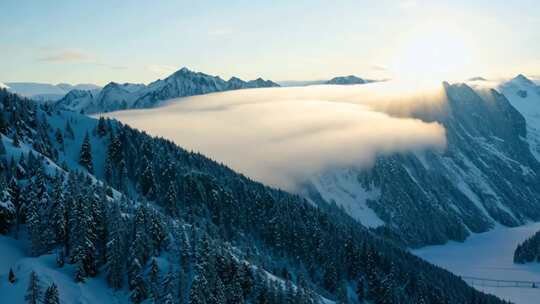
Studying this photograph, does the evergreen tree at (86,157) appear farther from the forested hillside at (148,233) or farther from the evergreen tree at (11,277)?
the evergreen tree at (11,277)

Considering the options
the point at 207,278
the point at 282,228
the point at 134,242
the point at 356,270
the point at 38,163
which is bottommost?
the point at 356,270

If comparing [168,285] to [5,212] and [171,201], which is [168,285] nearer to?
[5,212]

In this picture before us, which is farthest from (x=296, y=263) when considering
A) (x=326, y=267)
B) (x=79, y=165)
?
(x=79, y=165)

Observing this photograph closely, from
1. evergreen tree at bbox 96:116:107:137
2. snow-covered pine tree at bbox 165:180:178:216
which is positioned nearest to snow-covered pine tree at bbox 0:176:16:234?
snow-covered pine tree at bbox 165:180:178:216

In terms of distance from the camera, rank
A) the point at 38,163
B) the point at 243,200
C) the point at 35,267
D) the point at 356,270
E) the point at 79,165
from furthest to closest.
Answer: the point at 243,200 → the point at 356,270 → the point at 79,165 → the point at 38,163 → the point at 35,267

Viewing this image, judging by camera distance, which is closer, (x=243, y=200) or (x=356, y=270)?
(x=356, y=270)

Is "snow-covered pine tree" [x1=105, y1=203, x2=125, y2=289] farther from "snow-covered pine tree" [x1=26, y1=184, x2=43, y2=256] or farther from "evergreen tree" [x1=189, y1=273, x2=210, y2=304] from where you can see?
"evergreen tree" [x1=189, y1=273, x2=210, y2=304]

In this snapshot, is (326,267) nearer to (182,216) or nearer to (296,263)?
(296,263)
